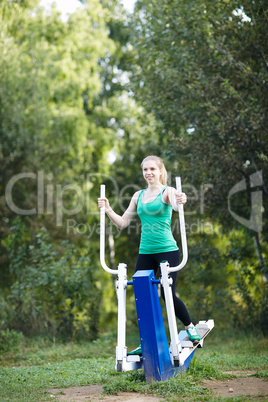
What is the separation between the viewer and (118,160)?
1196 centimetres

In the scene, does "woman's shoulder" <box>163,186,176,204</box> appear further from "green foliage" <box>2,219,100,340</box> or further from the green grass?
"green foliage" <box>2,219,100,340</box>

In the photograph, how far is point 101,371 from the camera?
A: 4238mm

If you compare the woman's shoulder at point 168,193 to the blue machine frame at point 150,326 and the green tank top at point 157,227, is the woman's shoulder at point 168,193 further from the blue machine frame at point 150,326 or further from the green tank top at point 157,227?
the blue machine frame at point 150,326

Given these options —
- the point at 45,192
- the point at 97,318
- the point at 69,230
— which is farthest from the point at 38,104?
the point at 97,318

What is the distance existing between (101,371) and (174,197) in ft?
6.29

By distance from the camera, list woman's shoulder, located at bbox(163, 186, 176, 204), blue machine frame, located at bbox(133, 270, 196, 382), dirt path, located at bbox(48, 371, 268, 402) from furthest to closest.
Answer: woman's shoulder, located at bbox(163, 186, 176, 204), blue machine frame, located at bbox(133, 270, 196, 382), dirt path, located at bbox(48, 371, 268, 402)

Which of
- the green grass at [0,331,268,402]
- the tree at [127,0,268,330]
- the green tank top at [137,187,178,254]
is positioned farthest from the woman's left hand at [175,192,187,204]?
the tree at [127,0,268,330]

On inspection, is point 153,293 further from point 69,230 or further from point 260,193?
point 69,230

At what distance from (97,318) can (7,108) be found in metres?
5.76

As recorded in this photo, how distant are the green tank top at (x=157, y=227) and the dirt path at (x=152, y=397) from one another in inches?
44.1

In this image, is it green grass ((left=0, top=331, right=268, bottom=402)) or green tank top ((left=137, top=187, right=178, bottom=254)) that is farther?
green tank top ((left=137, top=187, right=178, bottom=254))

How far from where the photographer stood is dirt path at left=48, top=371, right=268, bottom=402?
125 inches

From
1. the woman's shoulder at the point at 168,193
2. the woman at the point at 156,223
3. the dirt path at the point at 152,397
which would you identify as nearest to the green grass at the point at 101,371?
the dirt path at the point at 152,397

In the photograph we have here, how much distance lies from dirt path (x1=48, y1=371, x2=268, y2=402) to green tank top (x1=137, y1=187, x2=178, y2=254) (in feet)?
3.68
